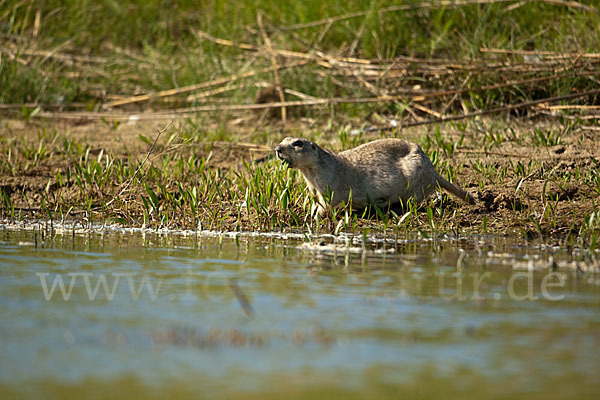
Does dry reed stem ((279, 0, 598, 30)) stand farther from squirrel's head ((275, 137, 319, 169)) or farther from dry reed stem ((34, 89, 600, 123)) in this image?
squirrel's head ((275, 137, 319, 169))

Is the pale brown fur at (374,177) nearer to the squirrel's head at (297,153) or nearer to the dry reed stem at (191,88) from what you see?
the squirrel's head at (297,153)

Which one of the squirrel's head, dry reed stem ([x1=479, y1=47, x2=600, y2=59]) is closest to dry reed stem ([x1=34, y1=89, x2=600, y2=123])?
dry reed stem ([x1=479, y1=47, x2=600, y2=59])

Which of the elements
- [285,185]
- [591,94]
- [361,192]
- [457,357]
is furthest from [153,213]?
[591,94]

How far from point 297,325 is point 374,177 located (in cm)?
353

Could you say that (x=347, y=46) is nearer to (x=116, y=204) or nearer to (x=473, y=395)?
(x=116, y=204)

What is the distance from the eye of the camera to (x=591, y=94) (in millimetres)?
8742

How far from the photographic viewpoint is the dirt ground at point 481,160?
21.4ft

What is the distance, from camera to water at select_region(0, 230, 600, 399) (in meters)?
2.72

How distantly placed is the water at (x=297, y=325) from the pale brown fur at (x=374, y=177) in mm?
1565

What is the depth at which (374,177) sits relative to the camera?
680 centimetres

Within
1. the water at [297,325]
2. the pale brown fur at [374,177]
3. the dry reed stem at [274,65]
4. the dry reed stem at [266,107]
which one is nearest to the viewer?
the water at [297,325]

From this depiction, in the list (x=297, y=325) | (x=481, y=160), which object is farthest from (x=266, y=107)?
(x=297, y=325)

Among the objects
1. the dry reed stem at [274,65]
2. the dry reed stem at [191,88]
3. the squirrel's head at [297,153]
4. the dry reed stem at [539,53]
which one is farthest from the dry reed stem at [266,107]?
the squirrel's head at [297,153]

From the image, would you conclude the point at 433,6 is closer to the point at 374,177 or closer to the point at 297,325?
the point at 374,177
